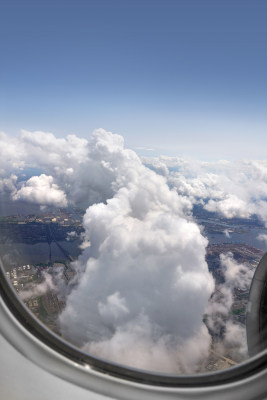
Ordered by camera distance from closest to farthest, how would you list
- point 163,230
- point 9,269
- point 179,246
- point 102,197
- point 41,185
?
point 9,269, point 41,185, point 102,197, point 179,246, point 163,230

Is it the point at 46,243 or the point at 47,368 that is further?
the point at 46,243

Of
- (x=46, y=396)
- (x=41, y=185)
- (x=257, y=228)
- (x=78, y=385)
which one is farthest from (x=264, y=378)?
(x=257, y=228)

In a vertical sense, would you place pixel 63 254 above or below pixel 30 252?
below

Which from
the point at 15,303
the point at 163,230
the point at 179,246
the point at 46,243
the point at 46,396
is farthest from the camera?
the point at 163,230

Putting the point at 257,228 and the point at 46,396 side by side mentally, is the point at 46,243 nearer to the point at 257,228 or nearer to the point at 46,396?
the point at 46,396

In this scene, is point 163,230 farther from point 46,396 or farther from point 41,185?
point 46,396

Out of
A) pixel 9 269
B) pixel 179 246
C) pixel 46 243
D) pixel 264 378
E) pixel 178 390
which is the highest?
pixel 9 269

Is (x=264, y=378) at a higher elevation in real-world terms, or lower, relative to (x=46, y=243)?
higher

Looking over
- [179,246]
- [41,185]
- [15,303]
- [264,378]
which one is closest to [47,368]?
[15,303]

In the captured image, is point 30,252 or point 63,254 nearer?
point 30,252
